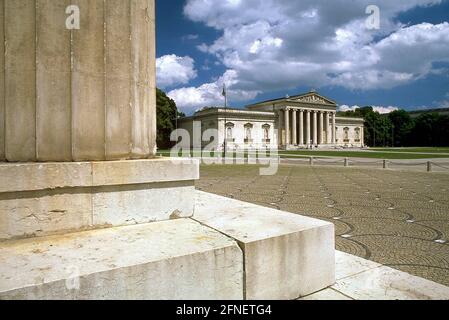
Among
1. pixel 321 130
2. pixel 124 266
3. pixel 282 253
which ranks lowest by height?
pixel 282 253

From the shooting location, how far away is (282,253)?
2.09 meters

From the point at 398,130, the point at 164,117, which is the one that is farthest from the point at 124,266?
the point at 398,130

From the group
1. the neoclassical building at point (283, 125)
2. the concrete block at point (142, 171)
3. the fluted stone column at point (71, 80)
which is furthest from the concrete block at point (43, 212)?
the neoclassical building at point (283, 125)

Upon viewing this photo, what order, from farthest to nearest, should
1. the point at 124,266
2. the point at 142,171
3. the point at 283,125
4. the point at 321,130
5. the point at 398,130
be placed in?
the point at 398,130
the point at 321,130
the point at 283,125
the point at 142,171
the point at 124,266

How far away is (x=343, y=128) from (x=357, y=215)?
86.4 metres

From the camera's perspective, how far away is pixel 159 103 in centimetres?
5488

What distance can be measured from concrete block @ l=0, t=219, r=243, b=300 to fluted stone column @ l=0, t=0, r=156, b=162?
669mm

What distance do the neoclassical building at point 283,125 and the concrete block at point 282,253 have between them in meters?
56.6

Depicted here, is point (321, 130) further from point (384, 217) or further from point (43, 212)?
point (43, 212)

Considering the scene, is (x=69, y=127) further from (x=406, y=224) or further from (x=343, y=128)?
(x=343, y=128)

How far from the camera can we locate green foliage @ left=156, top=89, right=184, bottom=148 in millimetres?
55312

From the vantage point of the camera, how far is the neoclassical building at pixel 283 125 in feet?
214

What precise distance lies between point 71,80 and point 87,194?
0.83 m
